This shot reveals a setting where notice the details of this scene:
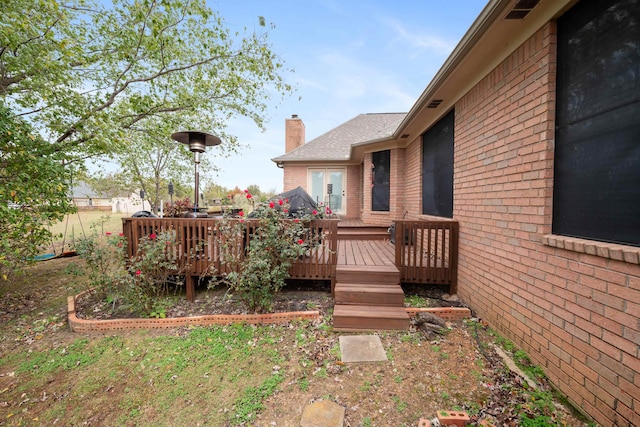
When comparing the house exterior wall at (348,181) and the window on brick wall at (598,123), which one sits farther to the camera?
the house exterior wall at (348,181)

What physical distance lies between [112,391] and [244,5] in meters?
7.90

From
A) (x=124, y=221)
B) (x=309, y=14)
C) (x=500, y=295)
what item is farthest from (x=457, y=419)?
(x=309, y=14)

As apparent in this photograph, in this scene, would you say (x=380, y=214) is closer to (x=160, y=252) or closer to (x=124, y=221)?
(x=160, y=252)

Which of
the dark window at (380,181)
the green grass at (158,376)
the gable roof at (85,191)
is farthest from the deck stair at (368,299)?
the gable roof at (85,191)

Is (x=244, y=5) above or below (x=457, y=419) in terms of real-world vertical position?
above

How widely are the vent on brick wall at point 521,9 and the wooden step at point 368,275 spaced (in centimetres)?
320

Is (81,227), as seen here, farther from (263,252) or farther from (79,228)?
(263,252)

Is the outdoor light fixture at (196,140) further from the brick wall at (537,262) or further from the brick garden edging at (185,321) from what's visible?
the brick wall at (537,262)

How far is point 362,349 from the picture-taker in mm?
2730

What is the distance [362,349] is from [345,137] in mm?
10034

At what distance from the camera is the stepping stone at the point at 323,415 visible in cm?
186

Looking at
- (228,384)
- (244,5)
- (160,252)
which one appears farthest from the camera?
(244,5)

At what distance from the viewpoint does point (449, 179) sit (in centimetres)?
432

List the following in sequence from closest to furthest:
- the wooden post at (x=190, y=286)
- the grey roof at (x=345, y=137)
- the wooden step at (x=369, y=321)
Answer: the wooden step at (x=369, y=321)
the wooden post at (x=190, y=286)
the grey roof at (x=345, y=137)
